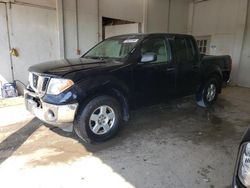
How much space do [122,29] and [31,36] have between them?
349 centimetres

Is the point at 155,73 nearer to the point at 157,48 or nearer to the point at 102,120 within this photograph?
the point at 157,48

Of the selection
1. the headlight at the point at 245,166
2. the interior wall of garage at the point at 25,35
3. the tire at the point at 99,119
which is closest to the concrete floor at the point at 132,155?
the tire at the point at 99,119

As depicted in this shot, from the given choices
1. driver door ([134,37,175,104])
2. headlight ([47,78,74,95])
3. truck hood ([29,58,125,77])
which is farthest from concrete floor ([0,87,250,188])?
truck hood ([29,58,125,77])

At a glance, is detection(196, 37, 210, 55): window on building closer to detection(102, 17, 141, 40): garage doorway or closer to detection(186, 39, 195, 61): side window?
detection(102, 17, 141, 40): garage doorway

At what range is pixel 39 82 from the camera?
10.2 ft

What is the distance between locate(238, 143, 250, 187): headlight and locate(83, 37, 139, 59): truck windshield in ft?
7.97

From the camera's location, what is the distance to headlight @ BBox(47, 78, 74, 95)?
2.89 metres

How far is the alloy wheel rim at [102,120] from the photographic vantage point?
3.20 meters

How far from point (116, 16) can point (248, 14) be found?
4683 mm

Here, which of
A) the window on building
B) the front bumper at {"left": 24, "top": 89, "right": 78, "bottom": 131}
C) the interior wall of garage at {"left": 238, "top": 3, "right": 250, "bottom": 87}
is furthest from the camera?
the window on building

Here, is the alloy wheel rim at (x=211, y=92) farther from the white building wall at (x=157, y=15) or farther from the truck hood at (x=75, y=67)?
the white building wall at (x=157, y=15)

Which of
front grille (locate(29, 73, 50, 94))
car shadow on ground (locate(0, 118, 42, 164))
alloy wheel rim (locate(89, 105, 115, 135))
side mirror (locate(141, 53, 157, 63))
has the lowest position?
car shadow on ground (locate(0, 118, 42, 164))

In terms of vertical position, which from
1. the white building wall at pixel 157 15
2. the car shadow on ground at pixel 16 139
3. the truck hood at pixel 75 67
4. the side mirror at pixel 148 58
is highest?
the white building wall at pixel 157 15

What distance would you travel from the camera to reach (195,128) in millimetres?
3996
